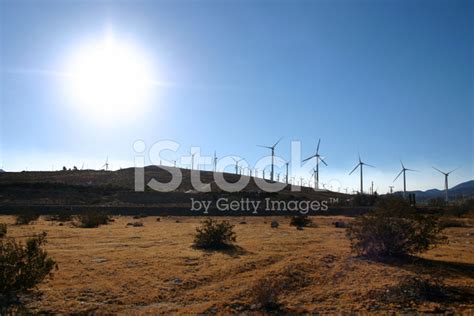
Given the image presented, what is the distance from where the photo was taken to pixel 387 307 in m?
7.49

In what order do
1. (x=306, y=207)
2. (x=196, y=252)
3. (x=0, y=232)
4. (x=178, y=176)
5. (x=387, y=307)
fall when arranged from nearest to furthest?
(x=387, y=307), (x=196, y=252), (x=0, y=232), (x=306, y=207), (x=178, y=176)

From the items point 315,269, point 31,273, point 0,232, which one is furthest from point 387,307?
point 0,232

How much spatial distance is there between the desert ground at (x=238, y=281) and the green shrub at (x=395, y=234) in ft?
1.71

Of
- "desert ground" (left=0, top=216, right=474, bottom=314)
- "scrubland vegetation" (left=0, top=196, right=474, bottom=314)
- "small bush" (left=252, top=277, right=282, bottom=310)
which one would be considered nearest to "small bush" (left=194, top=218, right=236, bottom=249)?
"scrubland vegetation" (left=0, top=196, right=474, bottom=314)

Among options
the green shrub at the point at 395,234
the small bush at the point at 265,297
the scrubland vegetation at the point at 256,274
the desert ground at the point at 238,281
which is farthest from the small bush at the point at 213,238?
the small bush at the point at 265,297

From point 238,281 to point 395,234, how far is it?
17.5 feet

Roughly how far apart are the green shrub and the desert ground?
52 centimetres

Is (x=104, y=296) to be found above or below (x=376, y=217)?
below

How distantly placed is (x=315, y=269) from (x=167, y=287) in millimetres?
3901

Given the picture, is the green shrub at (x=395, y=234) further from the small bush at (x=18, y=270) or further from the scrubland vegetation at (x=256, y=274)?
the small bush at (x=18, y=270)

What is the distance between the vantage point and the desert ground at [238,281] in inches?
300

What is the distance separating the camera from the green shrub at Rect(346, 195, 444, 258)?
1190cm

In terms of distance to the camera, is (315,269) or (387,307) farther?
(315,269)

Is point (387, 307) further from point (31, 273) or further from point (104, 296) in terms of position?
point (31, 273)
